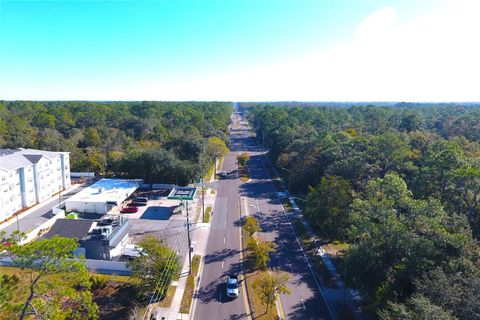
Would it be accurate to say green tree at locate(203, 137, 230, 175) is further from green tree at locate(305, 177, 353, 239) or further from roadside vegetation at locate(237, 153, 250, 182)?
green tree at locate(305, 177, 353, 239)

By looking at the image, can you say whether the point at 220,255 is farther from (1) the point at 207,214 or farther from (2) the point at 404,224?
(2) the point at 404,224

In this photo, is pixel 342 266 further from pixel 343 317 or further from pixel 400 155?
pixel 400 155

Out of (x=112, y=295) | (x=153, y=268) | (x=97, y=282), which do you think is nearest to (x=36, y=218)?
(x=97, y=282)

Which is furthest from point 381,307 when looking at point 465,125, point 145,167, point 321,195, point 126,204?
point 465,125

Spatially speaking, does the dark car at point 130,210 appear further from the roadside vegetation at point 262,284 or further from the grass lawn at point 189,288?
the roadside vegetation at point 262,284

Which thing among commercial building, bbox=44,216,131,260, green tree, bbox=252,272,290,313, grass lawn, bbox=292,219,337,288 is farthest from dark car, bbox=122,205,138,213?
green tree, bbox=252,272,290,313

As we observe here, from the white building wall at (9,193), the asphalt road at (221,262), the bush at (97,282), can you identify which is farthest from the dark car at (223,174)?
the bush at (97,282)
